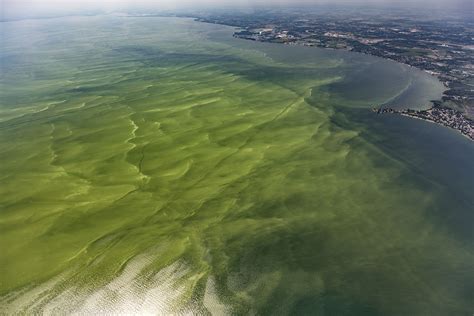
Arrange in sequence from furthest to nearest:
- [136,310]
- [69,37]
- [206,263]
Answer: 1. [69,37]
2. [206,263]
3. [136,310]

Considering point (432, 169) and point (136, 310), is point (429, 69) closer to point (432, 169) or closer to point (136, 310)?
point (432, 169)

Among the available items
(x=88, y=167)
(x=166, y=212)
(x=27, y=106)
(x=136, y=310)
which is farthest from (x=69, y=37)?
(x=136, y=310)

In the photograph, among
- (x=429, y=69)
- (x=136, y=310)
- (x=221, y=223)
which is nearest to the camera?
(x=136, y=310)

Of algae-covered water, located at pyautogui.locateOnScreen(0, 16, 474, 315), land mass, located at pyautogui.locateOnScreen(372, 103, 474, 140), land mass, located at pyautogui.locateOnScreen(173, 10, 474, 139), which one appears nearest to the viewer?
algae-covered water, located at pyautogui.locateOnScreen(0, 16, 474, 315)

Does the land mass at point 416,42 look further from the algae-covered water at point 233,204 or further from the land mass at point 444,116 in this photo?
the algae-covered water at point 233,204

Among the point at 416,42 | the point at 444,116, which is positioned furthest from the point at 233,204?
the point at 416,42

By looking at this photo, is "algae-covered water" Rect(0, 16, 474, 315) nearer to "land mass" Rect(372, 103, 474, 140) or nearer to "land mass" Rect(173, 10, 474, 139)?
"land mass" Rect(372, 103, 474, 140)

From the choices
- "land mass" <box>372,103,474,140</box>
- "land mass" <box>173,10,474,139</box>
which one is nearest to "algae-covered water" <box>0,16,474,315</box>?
"land mass" <box>372,103,474,140</box>

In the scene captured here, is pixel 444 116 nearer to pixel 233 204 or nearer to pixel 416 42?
pixel 233 204
